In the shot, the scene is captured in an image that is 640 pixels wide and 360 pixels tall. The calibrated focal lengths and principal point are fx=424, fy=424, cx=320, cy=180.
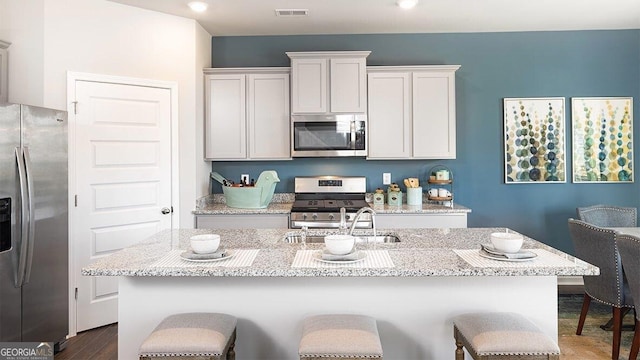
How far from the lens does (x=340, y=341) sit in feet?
5.18

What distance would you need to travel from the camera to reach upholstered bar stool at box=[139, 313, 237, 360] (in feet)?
5.16

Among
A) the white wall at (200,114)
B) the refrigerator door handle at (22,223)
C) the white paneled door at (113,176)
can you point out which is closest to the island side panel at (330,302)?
the refrigerator door handle at (22,223)

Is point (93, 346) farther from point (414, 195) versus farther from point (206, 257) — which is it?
point (414, 195)

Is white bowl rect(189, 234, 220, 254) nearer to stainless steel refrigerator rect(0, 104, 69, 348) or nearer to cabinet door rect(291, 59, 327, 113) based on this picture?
stainless steel refrigerator rect(0, 104, 69, 348)

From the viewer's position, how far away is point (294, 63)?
3.96 metres

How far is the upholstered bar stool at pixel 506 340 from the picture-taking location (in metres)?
1.58

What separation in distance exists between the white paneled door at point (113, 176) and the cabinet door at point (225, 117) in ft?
1.61

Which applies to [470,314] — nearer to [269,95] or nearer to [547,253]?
[547,253]

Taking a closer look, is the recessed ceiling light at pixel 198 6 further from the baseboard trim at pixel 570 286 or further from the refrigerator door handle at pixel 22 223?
the baseboard trim at pixel 570 286

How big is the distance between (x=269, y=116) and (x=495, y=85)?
2.32 m

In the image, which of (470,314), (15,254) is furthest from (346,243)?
(15,254)

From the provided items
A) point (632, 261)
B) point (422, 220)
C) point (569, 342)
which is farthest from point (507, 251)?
point (422, 220)

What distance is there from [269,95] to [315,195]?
1.10m

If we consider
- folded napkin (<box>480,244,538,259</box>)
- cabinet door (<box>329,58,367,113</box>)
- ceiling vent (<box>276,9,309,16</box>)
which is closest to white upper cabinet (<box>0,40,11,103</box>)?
ceiling vent (<box>276,9,309,16</box>)
